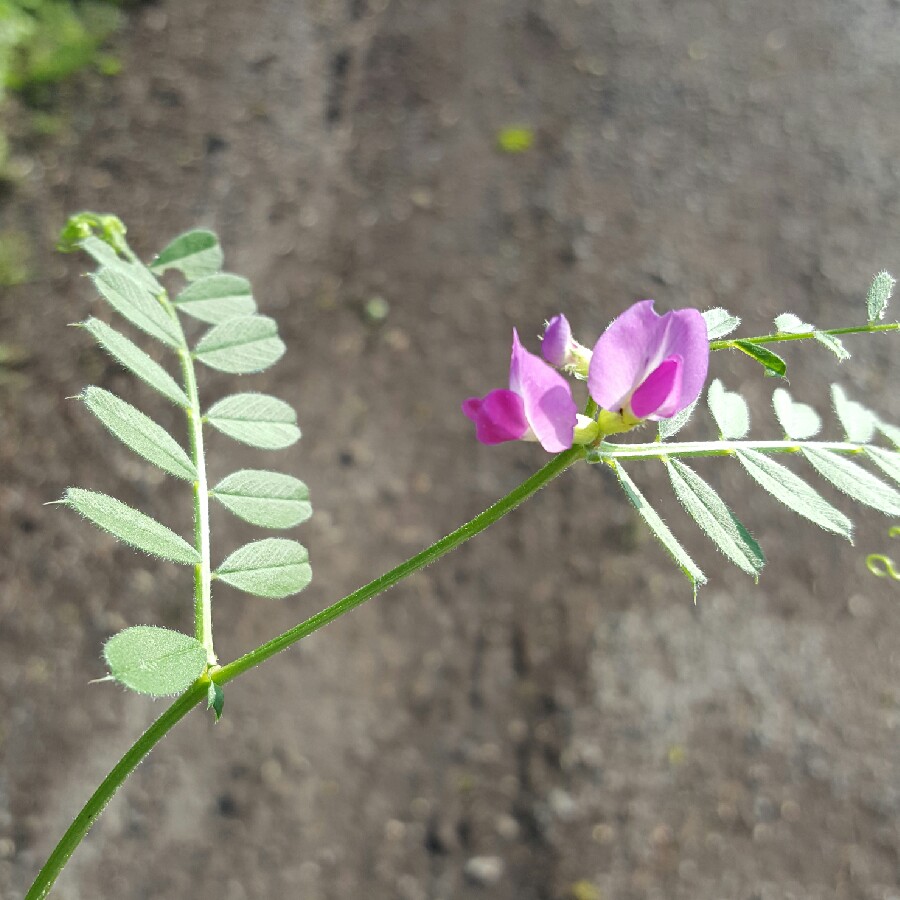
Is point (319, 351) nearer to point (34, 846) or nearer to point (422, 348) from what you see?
point (422, 348)

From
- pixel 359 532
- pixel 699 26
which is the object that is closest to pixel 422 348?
pixel 359 532

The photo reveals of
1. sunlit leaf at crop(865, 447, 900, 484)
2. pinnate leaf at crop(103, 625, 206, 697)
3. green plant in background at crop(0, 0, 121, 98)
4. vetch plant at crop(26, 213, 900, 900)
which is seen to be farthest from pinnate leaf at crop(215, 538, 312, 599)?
green plant in background at crop(0, 0, 121, 98)

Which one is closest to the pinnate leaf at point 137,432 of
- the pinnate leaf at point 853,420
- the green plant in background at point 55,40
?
the pinnate leaf at point 853,420

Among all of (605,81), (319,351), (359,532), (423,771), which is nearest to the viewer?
(423,771)

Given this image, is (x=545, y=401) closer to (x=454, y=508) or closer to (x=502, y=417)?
(x=502, y=417)

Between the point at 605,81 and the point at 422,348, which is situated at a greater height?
the point at 605,81

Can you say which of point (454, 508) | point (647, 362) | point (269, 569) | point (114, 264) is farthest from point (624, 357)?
point (454, 508)

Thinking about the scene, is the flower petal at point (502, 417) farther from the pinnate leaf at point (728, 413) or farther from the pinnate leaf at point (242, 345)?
the pinnate leaf at point (242, 345)

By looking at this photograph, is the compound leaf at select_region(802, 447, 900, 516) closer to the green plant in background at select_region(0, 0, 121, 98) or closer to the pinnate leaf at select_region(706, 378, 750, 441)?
the pinnate leaf at select_region(706, 378, 750, 441)
